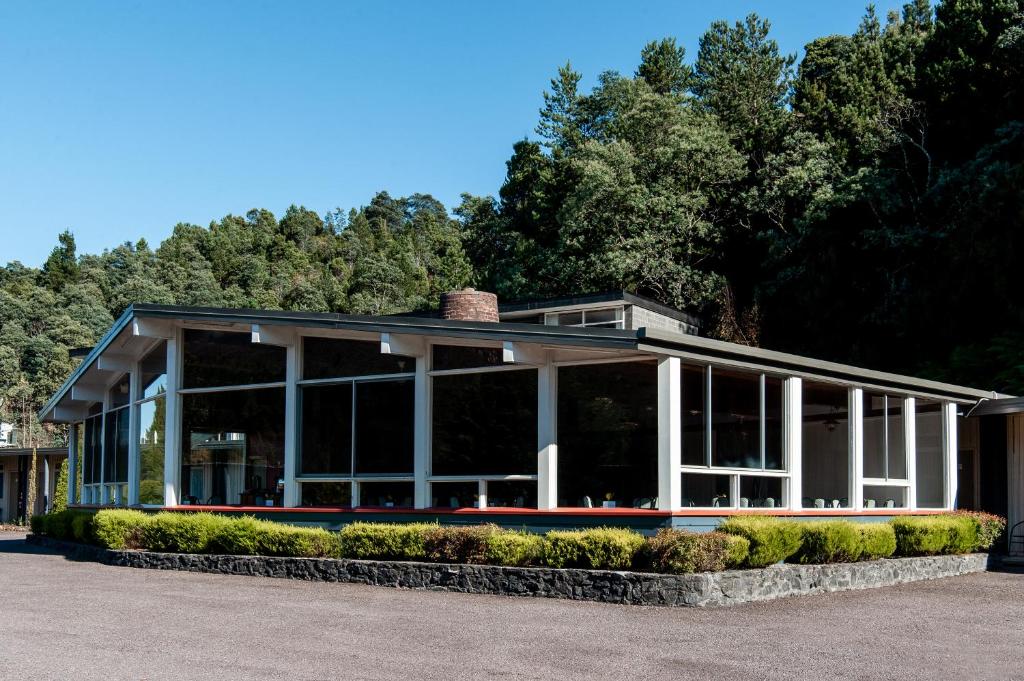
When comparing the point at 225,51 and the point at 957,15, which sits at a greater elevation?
the point at 957,15

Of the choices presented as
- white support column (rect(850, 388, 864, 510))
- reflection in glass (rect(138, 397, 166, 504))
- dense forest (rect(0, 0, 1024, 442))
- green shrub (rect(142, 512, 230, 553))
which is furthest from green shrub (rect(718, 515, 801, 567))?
dense forest (rect(0, 0, 1024, 442))

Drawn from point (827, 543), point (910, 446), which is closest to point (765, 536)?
point (827, 543)

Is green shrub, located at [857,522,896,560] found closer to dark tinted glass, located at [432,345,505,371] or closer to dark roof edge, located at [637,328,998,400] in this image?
dark roof edge, located at [637,328,998,400]

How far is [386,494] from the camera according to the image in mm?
15195

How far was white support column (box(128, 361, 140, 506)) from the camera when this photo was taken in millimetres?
19047

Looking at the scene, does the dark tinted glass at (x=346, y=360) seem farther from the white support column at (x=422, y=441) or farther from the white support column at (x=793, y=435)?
the white support column at (x=793, y=435)

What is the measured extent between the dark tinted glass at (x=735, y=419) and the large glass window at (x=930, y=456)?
5.42 metres

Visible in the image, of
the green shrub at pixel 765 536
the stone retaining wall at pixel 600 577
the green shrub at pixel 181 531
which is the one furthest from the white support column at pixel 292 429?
the green shrub at pixel 765 536

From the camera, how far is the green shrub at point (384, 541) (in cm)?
1345

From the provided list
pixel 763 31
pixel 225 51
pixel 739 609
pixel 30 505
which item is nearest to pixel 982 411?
pixel 739 609

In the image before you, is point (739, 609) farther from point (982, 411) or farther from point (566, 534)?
point (982, 411)

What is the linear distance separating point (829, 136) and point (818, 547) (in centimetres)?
2486

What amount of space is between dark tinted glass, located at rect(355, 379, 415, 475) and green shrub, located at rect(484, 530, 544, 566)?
259 cm

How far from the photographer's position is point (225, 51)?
18703 mm
